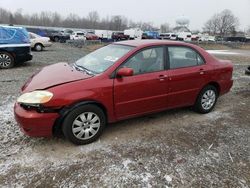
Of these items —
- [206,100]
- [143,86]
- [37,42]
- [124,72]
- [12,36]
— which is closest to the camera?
[124,72]

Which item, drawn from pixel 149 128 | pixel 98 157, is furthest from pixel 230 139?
pixel 98 157

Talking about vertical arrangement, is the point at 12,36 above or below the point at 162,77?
above

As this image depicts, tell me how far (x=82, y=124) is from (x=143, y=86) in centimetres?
121

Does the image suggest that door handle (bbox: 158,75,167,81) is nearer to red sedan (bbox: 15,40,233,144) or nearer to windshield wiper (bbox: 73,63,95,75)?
red sedan (bbox: 15,40,233,144)

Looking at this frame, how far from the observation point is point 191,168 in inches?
131

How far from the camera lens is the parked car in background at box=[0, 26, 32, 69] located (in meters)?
9.56

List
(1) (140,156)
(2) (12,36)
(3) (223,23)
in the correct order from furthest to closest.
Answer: (3) (223,23) < (2) (12,36) < (1) (140,156)

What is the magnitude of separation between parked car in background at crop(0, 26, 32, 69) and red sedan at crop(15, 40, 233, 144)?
249 inches

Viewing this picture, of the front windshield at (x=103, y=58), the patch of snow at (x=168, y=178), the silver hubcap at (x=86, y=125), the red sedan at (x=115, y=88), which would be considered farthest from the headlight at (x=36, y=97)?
the patch of snow at (x=168, y=178)

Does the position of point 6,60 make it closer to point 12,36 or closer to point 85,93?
point 12,36

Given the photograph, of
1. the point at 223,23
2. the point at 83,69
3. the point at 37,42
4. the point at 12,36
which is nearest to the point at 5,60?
the point at 12,36

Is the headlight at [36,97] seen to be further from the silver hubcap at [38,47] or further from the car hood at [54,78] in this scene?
the silver hubcap at [38,47]

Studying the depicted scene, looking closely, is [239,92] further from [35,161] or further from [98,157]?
[35,161]

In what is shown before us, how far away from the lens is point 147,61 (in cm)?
430
